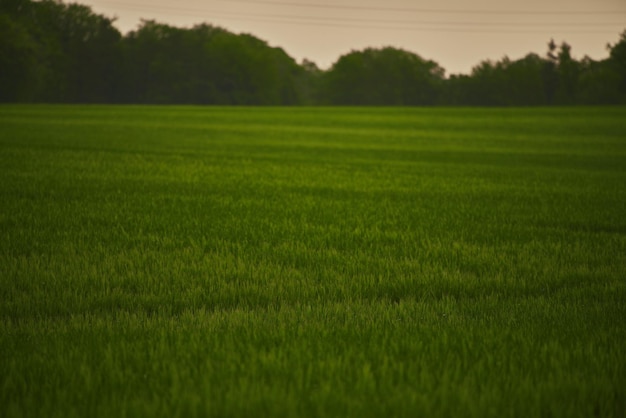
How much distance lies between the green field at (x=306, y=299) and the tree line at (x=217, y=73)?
92.9m

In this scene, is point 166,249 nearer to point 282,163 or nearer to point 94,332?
point 94,332

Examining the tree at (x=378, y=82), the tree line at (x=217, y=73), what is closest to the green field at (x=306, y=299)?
the tree line at (x=217, y=73)

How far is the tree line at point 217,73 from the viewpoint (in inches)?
3836

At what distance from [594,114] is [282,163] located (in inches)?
1761

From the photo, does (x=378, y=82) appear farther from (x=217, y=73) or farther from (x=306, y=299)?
(x=306, y=299)

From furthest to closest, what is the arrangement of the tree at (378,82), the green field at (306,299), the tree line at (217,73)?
the tree at (378,82) < the tree line at (217,73) < the green field at (306,299)

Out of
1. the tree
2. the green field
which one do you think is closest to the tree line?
the tree

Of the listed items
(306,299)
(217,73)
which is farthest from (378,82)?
(306,299)

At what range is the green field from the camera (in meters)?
2.85

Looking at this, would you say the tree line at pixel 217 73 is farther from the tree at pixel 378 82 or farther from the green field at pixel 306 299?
the green field at pixel 306 299

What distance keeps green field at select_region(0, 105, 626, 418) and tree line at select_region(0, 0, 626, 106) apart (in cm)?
9288

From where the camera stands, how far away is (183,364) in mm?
3189

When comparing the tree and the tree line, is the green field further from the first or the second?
the tree

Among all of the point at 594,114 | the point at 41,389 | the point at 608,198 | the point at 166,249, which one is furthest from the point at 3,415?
the point at 594,114
